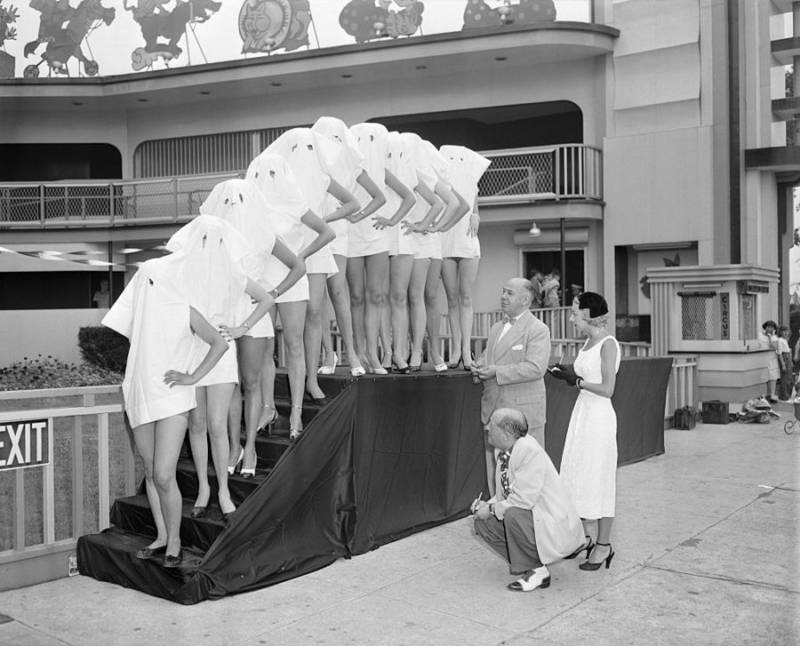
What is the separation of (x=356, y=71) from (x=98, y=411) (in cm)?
1690

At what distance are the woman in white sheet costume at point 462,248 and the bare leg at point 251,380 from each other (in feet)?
8.54

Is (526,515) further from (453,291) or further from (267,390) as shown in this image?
(453,291)

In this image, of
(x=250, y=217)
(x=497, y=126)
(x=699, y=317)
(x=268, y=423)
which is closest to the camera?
(x=250, y=217)

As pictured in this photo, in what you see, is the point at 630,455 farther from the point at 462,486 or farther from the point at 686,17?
the point at 686,17

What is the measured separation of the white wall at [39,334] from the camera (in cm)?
1903

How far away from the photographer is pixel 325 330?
26.2 feet

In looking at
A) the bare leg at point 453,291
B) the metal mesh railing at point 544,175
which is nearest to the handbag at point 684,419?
the metal mesh railing at point 544,175

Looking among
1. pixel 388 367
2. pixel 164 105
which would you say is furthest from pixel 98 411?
pixel 164 105

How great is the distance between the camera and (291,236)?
22.0 feet

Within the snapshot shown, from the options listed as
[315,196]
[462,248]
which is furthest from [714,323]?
[315,196]

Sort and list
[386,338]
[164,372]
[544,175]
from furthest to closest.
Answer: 1. [544,175]
2. [386,338]
3. [164,372]

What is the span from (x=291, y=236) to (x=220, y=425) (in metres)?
1.59

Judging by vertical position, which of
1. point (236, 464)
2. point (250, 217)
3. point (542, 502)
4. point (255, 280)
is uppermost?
point (250, 217)

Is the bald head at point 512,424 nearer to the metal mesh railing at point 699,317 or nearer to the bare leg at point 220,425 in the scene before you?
the bare leg at point 220,425
